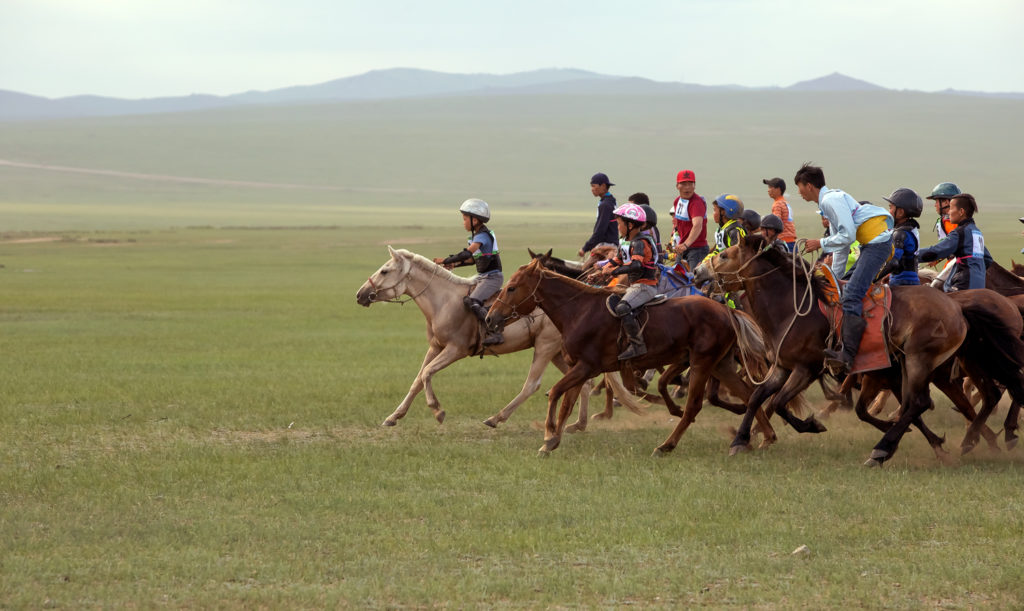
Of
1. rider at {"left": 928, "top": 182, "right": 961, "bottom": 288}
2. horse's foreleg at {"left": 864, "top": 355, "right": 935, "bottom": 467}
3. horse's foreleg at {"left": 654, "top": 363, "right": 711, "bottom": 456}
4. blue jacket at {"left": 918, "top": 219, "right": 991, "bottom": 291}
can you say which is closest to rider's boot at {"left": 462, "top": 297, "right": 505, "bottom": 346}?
horse's foreleg at {"left": 654, "top": 363, "right": 711, "bottom": 456}

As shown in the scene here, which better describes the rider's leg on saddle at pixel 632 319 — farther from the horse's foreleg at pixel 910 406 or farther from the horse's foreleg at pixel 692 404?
the horse's foreleg at pixel 910 406

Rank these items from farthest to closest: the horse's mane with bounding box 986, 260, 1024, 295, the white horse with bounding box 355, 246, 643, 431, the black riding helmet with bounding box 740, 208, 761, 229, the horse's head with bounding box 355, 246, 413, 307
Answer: the horse's head with bounding box 355, 246, 413, 307 → the white horse with bounding box 355, 246, 643, 431 → the horse's mane with bounding box 986, 260, 1024, 295 → the black riding helmet with bounding box 740, 208, 761, 229

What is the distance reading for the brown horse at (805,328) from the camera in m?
11.2

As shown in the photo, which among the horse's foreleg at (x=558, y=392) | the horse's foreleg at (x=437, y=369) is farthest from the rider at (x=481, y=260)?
the horse's foreleg at (x=558, y=392)

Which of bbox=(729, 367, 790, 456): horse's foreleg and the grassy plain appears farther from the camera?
bbox=(729, 367, 790, 456): horse's foreleg

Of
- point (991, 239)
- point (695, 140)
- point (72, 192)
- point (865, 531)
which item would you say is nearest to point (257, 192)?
point (72, 192)

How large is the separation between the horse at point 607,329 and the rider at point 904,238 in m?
1.56

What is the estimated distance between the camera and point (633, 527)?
8938 millimetres

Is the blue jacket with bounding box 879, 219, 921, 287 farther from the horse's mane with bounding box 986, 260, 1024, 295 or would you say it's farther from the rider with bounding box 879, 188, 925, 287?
the horse's mane with bounding box 986, 260, 1024, 295

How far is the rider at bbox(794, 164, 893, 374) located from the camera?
1116 cm

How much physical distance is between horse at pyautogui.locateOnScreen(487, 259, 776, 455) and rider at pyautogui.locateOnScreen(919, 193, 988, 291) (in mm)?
2109

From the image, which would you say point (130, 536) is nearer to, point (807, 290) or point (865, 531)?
point (865, 531)

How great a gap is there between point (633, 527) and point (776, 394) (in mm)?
3752

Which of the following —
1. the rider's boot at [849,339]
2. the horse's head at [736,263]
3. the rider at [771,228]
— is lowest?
the rider's boot at [849,339]
